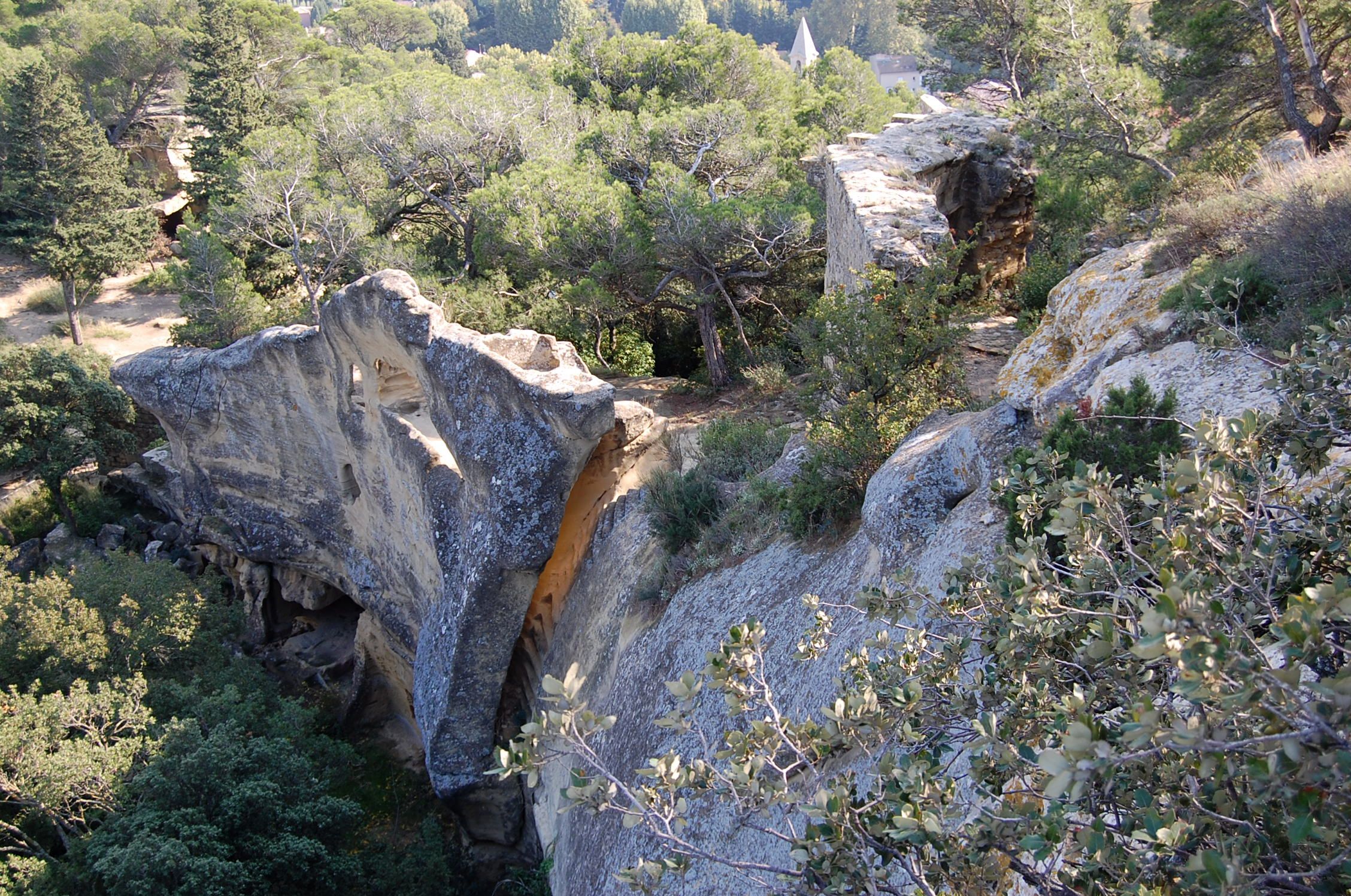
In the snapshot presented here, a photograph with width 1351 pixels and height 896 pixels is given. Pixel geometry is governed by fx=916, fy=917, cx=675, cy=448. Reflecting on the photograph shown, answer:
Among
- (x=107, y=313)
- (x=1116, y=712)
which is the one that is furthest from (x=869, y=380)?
(x=107, y=313)

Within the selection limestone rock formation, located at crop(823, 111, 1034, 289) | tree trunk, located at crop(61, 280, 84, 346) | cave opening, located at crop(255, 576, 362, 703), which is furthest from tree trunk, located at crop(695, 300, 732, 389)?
tree trunk, located at crop(61, 280, 84, 346)

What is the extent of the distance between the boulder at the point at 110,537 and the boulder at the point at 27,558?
1.16 metres

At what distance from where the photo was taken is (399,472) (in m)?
12.9

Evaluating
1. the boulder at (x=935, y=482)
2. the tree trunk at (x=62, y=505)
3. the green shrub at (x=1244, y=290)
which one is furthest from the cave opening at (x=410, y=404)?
the tree trunk at (x=62, y=505)

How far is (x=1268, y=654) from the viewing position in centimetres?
361

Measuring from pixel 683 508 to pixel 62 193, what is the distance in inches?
1120

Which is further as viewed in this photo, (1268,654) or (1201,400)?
(1201,400)

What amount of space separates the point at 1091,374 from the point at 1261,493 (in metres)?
4.29

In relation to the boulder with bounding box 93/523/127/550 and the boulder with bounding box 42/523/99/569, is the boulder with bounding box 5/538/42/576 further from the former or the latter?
the boulder with bounding box 93/523/127/550

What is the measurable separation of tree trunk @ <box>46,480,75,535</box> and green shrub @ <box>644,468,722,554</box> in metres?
18.4

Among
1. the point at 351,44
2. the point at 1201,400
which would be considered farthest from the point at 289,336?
the point at 351,44

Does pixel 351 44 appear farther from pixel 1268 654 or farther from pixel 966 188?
pixel 1268 654

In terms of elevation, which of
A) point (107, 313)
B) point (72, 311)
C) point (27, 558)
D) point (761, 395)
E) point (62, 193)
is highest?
point (761, 395)

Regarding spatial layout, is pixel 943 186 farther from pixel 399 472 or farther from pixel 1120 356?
pixel 399 472
